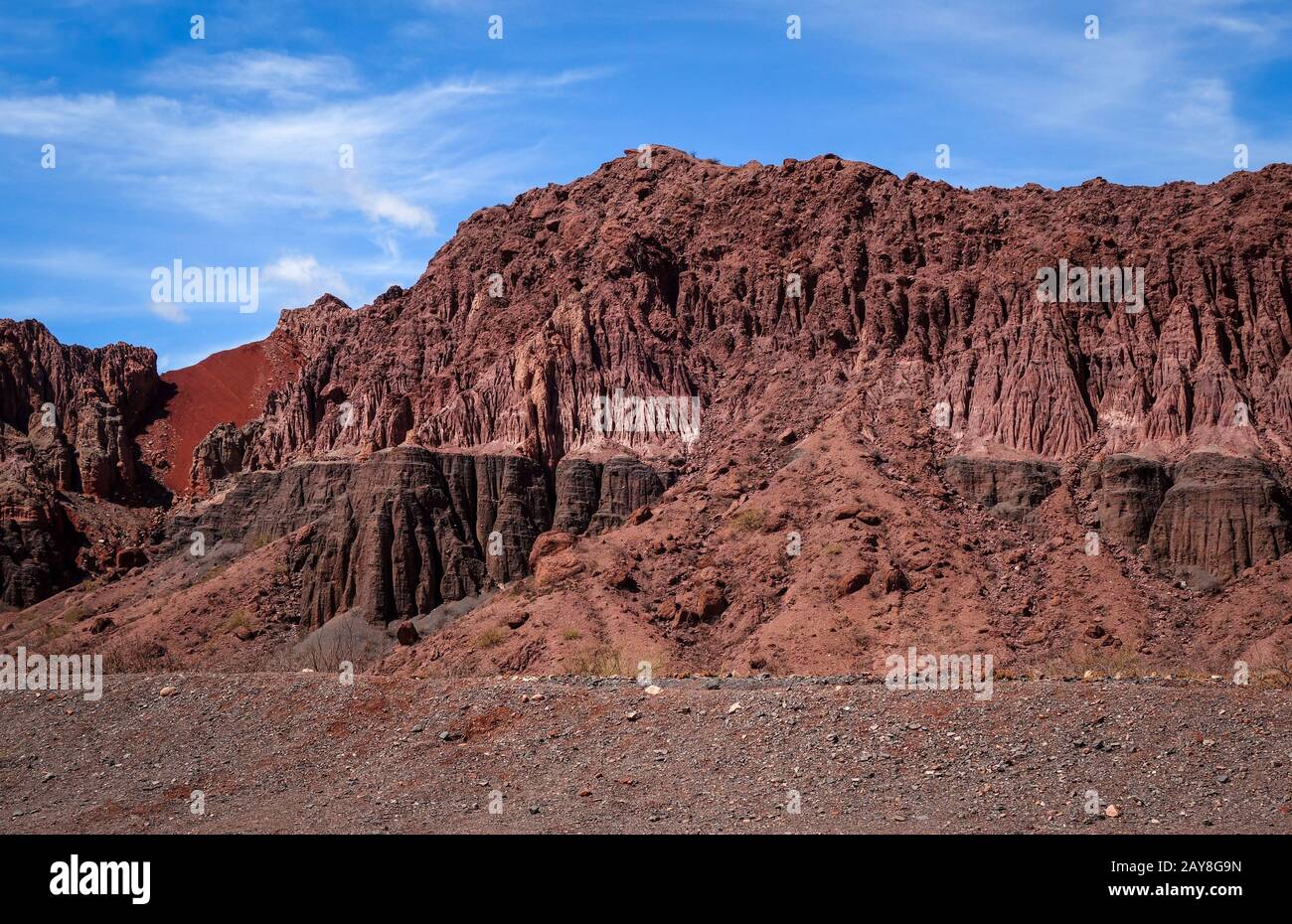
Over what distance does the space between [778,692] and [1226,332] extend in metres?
43.4

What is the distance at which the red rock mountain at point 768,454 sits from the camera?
54844 mm

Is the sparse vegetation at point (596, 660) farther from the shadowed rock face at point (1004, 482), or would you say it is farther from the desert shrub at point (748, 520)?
the shadowed rock face at point (1004, 482)

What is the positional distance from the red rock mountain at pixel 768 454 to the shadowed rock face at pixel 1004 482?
5.2 inches

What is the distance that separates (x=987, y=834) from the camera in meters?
22.0

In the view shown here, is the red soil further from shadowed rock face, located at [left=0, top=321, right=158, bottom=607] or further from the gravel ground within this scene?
the gravel ground

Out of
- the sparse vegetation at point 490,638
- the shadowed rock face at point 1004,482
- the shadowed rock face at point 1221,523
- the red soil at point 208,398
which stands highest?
the red soil at point 208,398

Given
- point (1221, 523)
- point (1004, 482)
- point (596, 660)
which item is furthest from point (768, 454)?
point (1221, 523)

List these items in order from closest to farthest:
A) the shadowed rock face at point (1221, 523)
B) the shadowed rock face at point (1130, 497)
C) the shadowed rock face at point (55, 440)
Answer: the shadowed rock face at point (1221, 523) < the shadowed rock face at point (1130, 497) < the shadowed rock face at point (55, 440)

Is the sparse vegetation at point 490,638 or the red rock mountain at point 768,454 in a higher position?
the red rock mountain at point 768,454

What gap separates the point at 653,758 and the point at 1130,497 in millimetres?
37732

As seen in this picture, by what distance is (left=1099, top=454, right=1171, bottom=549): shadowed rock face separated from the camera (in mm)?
58406

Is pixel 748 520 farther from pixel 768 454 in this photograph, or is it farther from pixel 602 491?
pixel 602 491

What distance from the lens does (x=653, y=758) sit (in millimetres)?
26922

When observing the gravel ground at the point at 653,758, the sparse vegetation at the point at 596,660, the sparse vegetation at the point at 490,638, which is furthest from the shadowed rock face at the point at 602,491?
the gravel ground at the point at 653,758
